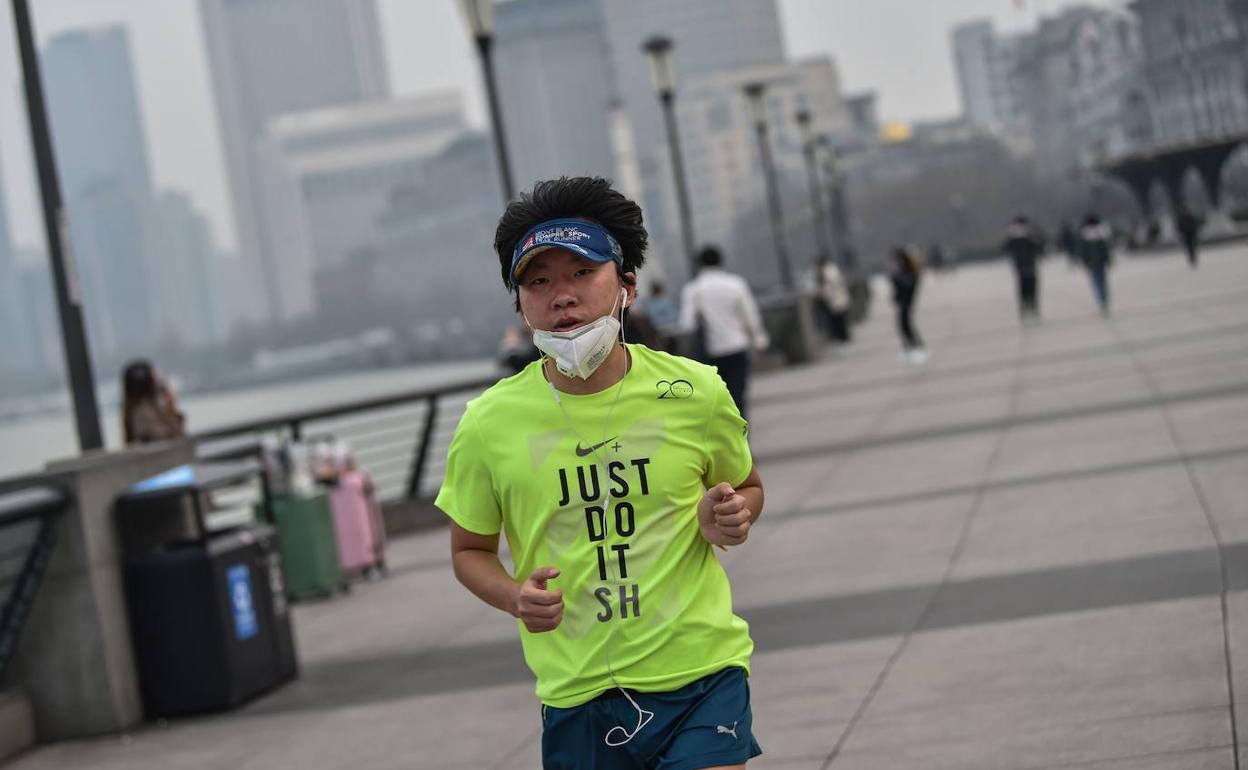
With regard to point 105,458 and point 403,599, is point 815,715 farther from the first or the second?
point 403,599

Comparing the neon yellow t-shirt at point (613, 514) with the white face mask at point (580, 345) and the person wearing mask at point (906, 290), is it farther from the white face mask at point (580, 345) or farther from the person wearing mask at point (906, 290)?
the person wearing mask at point (906, 290)

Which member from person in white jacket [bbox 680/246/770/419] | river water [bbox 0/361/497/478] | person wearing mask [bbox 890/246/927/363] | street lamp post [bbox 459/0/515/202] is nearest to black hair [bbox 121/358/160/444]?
street lamp post [bbox 459/0/515/202]

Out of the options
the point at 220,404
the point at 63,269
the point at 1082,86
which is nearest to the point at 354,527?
the point at 63,269

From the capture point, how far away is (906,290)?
27.2 m

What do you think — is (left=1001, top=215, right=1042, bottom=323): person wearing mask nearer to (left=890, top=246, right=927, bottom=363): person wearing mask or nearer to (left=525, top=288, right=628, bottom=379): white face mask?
(left=890, top=246, right=927, bottom=363): person wearing mask

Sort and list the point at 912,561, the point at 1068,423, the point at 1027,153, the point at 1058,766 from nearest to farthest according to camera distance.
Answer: the point at 1058,766
the point at 912,561
the point at 1068,423
the point at 1027,153

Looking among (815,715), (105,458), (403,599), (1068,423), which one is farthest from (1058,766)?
(1068,423)

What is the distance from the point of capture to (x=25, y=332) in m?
191

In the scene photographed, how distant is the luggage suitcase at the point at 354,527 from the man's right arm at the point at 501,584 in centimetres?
972

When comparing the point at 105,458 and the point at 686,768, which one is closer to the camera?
the point at 686,768

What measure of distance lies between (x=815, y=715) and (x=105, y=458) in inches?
168

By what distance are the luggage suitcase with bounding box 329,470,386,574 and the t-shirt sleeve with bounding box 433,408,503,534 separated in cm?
975

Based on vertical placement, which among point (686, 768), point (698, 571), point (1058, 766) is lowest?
point (1058, 766)

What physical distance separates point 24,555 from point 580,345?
19.9ft
